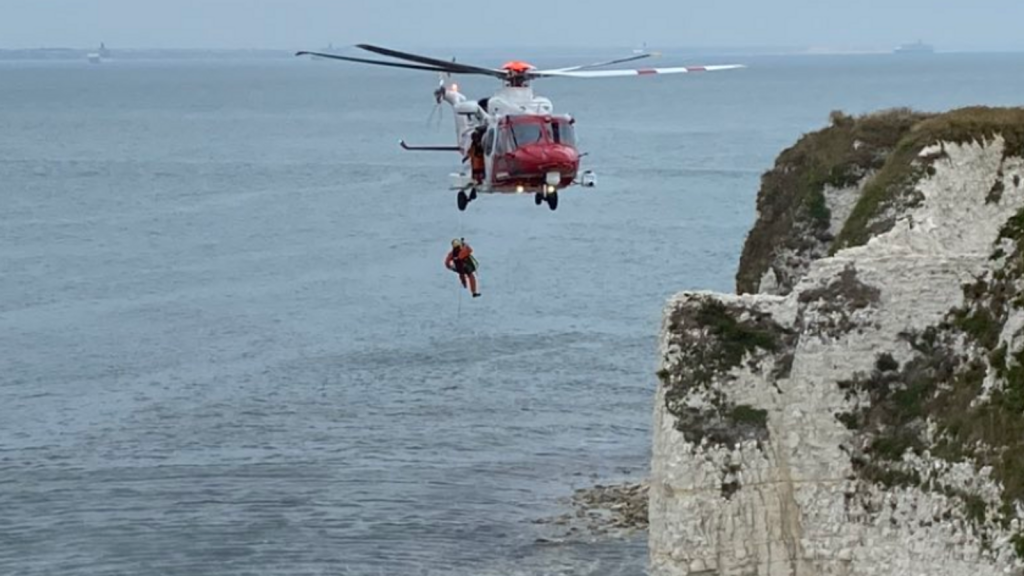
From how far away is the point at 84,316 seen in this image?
87.6 m

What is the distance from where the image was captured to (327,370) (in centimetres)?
7844

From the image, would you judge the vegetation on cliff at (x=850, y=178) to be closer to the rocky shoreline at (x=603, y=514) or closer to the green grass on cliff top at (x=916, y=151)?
the green grass on cliff top at (x=916, y=151)

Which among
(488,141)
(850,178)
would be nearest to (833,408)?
(488,141)

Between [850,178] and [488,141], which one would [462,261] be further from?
[850,178]

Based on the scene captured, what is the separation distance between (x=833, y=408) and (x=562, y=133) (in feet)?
45.3

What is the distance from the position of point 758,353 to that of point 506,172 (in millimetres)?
12210

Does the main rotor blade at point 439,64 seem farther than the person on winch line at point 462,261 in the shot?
No

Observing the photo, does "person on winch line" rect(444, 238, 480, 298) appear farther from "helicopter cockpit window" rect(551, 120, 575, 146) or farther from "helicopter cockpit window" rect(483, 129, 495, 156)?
→ "helicopter cockpit window" rect(551, 120, 575, 146)

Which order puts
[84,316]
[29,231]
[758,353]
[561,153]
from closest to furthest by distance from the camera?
[758,353] → [561,153] → [84,316] → [29,231]

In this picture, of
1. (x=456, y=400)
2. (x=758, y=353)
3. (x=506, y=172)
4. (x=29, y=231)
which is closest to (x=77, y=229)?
(x=29, y=231)

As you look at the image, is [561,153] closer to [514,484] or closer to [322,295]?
[514,484]

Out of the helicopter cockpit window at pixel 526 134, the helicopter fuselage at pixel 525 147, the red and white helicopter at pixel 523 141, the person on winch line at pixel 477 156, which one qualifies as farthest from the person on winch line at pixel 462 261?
the helicopter cockpit window at pixel 526 134

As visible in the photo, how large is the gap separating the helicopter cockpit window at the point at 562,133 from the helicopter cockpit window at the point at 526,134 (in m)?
0.42

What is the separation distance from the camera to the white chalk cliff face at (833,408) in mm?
31859
